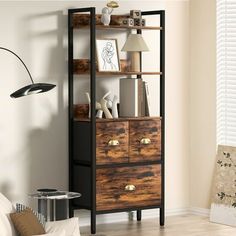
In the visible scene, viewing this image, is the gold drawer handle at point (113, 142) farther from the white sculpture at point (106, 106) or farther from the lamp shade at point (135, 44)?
the lamp shade at point (135, 44)

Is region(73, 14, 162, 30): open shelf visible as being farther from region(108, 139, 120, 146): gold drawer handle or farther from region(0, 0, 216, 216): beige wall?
region(108, 139, 120, 146): gold drawer handle

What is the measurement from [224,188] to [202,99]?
3.00 feet

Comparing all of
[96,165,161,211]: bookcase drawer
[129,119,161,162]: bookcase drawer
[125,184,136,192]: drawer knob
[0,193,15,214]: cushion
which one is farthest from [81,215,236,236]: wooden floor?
[0,193,15,214]: cushion

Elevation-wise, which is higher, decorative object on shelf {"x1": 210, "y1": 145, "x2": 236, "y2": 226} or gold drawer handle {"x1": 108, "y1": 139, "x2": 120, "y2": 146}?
gold drawer handle {"x1": 108, "y1": 139, "x2": 120, "y2": 146}

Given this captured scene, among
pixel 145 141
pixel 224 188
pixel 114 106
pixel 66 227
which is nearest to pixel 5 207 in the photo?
pixel 66 227

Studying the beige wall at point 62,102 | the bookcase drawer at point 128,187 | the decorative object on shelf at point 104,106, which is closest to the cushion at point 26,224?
the beige wall at point 62,102

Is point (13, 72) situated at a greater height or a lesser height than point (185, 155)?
greater

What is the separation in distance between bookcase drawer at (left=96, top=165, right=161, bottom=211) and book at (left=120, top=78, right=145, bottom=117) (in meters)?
0.50

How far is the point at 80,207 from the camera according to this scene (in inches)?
277

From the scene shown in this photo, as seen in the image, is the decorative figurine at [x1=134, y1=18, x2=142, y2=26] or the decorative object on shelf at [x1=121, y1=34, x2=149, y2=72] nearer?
the decorative object on shelf at [x1=121, y1=34, x2=149, y2=72]

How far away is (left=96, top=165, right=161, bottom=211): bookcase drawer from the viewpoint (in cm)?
692

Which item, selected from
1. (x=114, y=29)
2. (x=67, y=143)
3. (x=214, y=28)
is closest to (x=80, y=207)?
(x=67, y=143)

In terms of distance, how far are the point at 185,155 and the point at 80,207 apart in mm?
1459

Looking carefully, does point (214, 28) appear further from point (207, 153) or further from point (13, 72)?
point (13, 72)
